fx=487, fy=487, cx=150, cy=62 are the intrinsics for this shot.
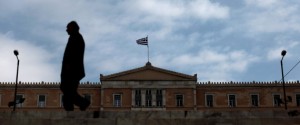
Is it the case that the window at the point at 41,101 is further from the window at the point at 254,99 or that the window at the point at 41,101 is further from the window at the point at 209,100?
the window at the point at 254,99

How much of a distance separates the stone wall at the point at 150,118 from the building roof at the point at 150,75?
3764cm

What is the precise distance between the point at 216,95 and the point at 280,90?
6.61 meters

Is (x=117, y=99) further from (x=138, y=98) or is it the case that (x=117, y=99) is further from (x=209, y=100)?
(x=209, y=100)

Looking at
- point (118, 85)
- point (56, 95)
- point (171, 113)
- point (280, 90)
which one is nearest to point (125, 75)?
point (118, 85)

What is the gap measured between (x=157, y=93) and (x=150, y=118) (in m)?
38.0

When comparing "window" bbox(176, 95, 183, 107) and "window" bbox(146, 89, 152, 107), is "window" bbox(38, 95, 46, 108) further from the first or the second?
"window" bbox(176, 95, 183, 107)

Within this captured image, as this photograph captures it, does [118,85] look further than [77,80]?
Yes

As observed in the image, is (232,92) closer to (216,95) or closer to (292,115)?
(216,95)

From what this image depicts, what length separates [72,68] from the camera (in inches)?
433

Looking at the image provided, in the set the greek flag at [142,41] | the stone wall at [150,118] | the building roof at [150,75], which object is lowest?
the stone wall at [150,118]

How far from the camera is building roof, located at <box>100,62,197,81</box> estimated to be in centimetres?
4906

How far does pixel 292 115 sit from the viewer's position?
11.5m

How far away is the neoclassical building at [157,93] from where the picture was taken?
161 ft

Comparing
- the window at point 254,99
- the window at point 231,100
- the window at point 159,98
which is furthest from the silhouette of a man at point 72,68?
the window at point 254,99
